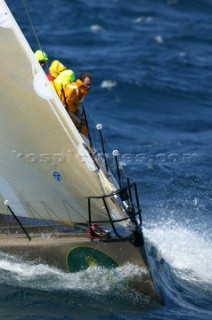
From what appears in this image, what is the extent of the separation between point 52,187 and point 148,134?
9559mm

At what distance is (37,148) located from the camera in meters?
12.1

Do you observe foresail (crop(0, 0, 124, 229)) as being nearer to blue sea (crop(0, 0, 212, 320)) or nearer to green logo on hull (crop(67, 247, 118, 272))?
green logo on hull (crop(67, 247, 118, 272))

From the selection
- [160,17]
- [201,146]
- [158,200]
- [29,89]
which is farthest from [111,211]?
[160,17]

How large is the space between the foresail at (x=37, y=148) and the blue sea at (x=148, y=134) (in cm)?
105

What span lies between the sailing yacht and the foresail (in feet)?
0.05

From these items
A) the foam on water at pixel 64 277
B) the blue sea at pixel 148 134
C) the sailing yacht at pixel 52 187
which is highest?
the sailing yacht at pixel 52 187

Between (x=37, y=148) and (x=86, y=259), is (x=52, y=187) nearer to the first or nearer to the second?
(x=37, y=148)

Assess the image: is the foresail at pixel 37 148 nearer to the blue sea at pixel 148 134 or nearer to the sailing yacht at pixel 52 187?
the sailing yacht at pixel 52 187

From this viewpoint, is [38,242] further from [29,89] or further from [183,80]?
[183,80]

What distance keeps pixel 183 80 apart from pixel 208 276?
1414 cm

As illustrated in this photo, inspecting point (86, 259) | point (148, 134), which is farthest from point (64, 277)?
point (148, 134)

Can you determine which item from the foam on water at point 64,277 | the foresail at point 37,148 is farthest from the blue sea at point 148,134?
the foresail at point 37,148

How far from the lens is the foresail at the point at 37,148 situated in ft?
38.4

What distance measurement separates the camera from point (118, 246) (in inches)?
484
